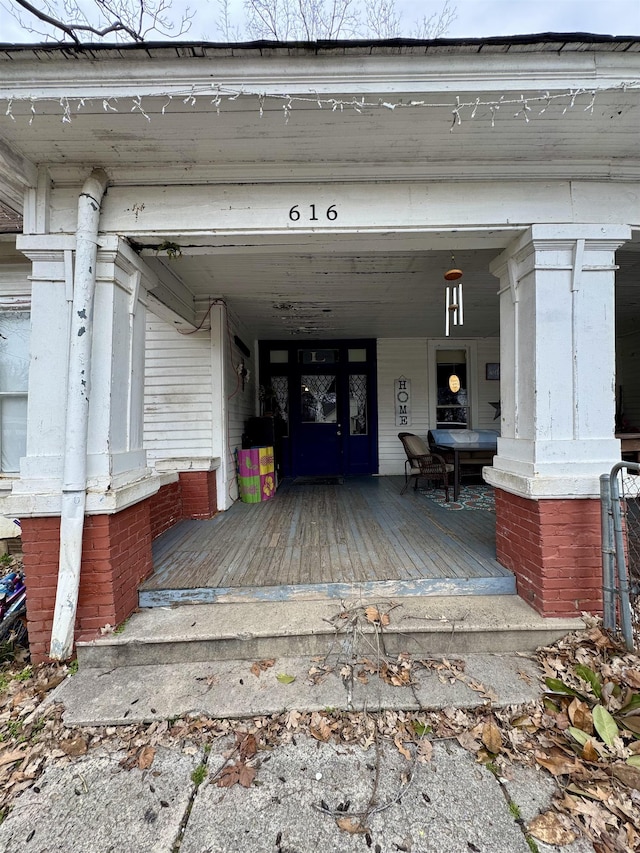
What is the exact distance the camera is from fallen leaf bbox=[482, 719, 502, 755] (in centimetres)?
158

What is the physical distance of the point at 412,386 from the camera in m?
6.92

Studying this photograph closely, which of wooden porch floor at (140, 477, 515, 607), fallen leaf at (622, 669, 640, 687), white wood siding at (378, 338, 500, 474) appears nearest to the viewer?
fallen leaf at (622, 669, 640, 687)

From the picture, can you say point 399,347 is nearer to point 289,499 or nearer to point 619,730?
point 289,499

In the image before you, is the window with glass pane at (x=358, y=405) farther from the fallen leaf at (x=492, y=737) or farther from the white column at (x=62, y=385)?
the fallen leaf at (x=492, y=737)

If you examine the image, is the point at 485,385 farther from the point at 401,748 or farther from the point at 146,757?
the point at 146,757

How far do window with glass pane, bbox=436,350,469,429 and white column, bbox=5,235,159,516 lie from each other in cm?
584

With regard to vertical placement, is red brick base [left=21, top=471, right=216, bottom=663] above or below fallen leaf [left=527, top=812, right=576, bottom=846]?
above

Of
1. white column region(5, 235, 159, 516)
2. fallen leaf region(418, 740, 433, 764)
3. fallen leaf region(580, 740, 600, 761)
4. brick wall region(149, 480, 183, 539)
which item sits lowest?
fallen leaf region(418, 740, 433, 764)

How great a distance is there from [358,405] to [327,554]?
14.3 feet

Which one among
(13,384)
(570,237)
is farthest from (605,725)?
(13,384)

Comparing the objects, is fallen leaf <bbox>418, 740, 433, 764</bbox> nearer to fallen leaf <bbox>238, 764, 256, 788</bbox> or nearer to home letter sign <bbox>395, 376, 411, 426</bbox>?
fallen leaf <bbox>238, 764, 256, 788</bbox>

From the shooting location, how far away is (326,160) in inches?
89.4

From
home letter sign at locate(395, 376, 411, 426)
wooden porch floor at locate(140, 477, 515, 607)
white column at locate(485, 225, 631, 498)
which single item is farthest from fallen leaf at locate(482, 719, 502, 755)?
home letter sign at locate(395, 376, 411, 426)

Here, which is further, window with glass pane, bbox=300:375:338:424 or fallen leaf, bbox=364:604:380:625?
window with glass pane, bbox=300:375:338:424
